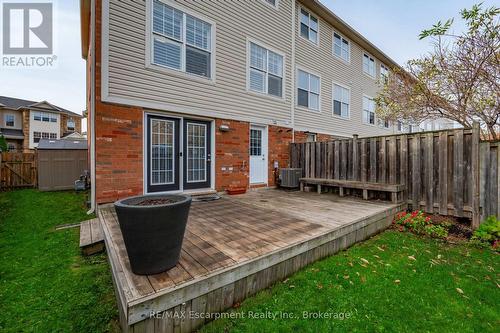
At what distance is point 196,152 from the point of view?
254 inches

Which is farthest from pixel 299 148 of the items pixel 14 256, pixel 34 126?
pixel 34 126

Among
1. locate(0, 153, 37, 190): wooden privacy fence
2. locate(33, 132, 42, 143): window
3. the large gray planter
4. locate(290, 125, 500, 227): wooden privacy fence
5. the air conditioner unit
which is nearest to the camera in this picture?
the large gray planter

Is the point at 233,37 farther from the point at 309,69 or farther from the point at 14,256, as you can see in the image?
the point at 14,256

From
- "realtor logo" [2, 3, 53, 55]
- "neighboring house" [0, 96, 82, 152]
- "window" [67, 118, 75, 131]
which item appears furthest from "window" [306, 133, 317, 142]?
"window" [67, 118, 75, 131]

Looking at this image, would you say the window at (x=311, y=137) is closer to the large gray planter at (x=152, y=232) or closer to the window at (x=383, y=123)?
the window at (x=383, y=123)

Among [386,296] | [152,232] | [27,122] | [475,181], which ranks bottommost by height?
[386,296]

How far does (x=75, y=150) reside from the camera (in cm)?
998

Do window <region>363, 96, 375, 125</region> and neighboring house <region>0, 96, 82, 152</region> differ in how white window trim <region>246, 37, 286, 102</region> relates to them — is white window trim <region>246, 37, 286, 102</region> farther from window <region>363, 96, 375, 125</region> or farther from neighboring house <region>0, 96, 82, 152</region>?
neighboring house <region>0, 96, 82, 152</region>

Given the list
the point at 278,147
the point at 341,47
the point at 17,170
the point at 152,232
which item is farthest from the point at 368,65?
the point at 17,170

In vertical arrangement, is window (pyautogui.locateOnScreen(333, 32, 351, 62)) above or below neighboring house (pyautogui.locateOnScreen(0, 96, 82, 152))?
above

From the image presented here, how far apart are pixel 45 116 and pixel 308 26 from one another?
2870cm

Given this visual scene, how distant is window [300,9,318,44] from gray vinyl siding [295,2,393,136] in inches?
10.0

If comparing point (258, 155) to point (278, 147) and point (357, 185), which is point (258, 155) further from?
point (357, 185)

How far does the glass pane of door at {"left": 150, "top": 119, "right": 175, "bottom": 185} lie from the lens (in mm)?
5719
